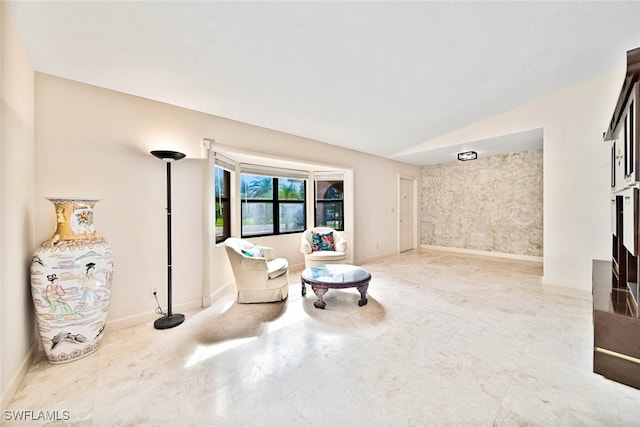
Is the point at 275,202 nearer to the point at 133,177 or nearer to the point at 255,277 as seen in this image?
the point at 255,277

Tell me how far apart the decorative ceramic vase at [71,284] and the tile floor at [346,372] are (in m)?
0.19

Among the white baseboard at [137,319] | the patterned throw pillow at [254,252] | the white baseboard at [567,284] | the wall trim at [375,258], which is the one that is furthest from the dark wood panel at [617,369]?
the white baseboard at [137,319]

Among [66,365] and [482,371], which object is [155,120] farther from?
[482,371]

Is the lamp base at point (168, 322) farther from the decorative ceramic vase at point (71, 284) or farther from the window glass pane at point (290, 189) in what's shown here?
the window glass pane at point (290, 189)

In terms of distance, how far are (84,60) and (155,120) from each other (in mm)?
733

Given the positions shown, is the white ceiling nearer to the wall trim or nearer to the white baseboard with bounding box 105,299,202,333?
the white baseboard with bounding box 105,299,202,333

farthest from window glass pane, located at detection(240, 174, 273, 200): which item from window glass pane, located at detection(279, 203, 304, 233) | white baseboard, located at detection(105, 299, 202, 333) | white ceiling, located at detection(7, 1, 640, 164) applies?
white baseboard, located at detection(105, 299, 202, 333)

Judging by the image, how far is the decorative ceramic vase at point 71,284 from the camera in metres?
1.85

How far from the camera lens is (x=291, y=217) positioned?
5035 mm

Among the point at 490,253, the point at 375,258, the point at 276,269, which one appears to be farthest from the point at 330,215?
the point at 490,253

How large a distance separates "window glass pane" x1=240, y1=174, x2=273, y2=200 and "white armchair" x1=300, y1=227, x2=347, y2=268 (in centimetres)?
106

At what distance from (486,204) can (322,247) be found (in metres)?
4.29

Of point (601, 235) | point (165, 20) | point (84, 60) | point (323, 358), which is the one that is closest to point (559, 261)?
point (601, 235)

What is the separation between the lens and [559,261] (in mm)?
3697
